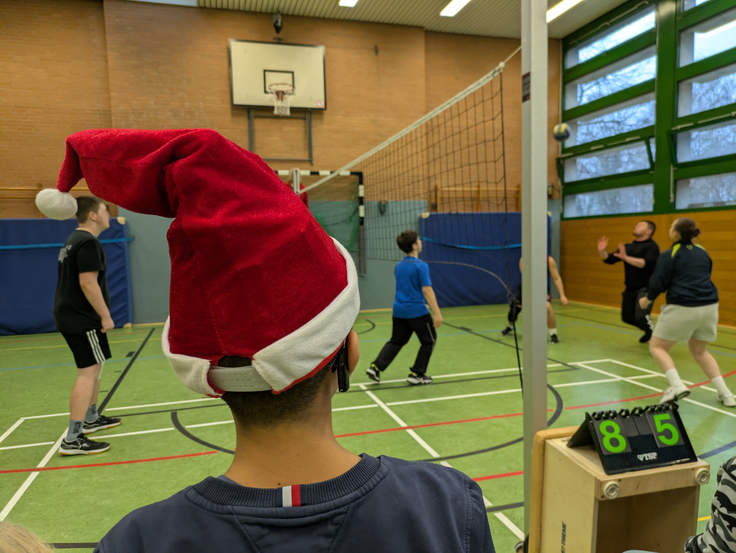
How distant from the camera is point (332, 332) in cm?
77

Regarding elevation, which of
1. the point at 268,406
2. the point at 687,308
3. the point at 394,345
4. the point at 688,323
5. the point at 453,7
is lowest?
the point at 394,345

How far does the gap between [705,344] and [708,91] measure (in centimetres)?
659

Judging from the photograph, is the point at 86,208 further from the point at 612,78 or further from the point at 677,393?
the point at 612,78

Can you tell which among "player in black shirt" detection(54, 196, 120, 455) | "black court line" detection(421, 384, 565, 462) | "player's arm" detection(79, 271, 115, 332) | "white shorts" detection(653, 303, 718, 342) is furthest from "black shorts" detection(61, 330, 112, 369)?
"white shorts" detection(653, 303, 718, 342)

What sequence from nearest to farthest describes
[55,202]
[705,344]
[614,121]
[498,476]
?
[55,202] → [498,476] → [705,344] → [614,121]

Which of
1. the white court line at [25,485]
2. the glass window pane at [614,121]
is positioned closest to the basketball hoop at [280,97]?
the glass window pane at [614,121]

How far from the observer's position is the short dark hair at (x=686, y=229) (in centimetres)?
416

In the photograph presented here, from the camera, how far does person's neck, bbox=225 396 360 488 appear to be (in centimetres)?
75

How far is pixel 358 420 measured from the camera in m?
4.01

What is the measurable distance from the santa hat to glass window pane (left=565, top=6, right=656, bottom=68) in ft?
37.8

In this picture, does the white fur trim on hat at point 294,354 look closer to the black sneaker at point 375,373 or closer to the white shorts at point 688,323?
the white shorts at point 688,323

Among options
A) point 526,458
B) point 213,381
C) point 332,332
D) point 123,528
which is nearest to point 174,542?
point 123,528

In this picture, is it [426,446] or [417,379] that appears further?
[417,379]

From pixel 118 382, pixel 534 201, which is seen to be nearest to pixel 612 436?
pixel 534 201
